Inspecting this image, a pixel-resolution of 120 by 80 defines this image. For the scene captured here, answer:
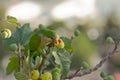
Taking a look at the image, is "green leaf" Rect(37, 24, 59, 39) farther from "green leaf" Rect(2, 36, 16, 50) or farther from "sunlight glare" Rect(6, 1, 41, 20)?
"sunlight glare" Rect(6, 1, 41, 20)

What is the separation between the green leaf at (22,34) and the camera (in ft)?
2.17

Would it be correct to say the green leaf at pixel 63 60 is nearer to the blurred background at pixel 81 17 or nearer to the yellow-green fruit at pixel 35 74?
the yellow-green fruit at pixel 35 74

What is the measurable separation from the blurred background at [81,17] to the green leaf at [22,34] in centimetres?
510

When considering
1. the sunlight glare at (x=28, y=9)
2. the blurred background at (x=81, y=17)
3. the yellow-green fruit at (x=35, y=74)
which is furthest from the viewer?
the sunlight glare at (x=28, y=9)

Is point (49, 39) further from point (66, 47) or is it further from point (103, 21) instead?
point (103, 21)

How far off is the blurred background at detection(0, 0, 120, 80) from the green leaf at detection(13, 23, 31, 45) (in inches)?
201

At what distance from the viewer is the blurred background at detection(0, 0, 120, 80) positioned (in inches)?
257

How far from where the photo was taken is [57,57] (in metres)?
0.66

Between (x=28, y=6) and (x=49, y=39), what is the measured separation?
788 centimetres

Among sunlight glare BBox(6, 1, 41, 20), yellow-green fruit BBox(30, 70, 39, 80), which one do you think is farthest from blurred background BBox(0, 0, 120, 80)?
yellow-green fruit BBox(30, 70, 39, 80)

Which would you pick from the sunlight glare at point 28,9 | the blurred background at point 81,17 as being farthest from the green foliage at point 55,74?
the sunlight glare at point 28,9

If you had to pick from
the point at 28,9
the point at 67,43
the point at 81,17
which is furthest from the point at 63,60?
the point at 28,9

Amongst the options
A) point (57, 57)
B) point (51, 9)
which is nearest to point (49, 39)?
point (57, 57)

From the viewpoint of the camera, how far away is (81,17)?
26.6 feet
